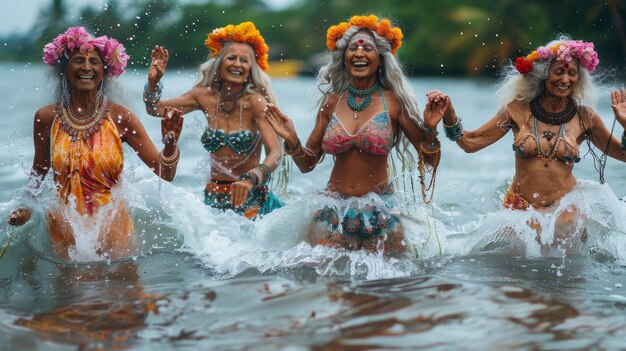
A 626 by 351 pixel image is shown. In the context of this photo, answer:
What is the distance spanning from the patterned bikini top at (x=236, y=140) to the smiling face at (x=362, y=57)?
1553mm

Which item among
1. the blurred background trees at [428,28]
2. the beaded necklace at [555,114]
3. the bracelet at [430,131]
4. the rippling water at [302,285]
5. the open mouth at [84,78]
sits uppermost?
the blurred background trees at [428,28]

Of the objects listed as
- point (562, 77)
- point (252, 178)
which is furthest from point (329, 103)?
point (562, 77)

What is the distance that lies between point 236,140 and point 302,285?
7.20ft

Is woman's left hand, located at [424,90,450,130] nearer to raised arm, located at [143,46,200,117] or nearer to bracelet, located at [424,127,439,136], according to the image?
bracelet, located at [424,127,439,136]

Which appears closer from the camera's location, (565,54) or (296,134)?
(296,134)

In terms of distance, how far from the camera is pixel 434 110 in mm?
6484

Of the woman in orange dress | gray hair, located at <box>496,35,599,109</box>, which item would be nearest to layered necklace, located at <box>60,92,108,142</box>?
the woman in orange dress

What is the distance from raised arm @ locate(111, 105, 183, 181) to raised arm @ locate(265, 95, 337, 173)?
0.67 m

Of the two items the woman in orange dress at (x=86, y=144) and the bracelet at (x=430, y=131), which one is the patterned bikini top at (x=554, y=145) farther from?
the woman in orange dress at (x=86, y=144)

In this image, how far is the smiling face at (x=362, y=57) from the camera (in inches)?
266

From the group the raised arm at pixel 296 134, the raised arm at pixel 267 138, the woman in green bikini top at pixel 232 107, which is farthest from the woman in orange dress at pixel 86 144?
the woman in green bikini top at pixel 232 107

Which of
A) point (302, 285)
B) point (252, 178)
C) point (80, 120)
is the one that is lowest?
point (302, 285)

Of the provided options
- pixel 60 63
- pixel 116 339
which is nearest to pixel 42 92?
pixel 60 63

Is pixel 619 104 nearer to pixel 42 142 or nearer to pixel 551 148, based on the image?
pixel 551 148
